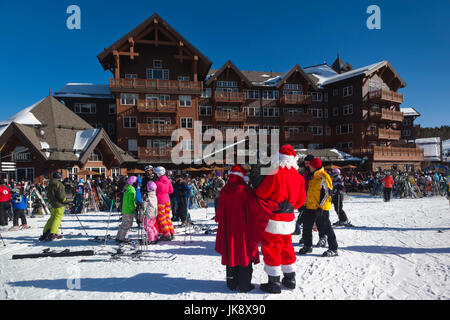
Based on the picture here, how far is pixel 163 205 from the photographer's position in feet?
20.8

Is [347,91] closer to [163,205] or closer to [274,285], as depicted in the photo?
[163,205]

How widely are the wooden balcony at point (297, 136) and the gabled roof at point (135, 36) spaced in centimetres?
1273

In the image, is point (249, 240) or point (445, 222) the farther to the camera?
point (445, 222)

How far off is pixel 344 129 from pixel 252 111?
12609 millimetres

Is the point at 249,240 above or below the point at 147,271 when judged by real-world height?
above

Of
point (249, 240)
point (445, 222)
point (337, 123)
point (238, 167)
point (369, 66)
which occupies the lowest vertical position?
point (445, 222)

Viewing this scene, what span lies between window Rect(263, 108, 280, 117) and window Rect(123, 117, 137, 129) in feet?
52.3

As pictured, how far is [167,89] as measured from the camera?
2631 centimetres
